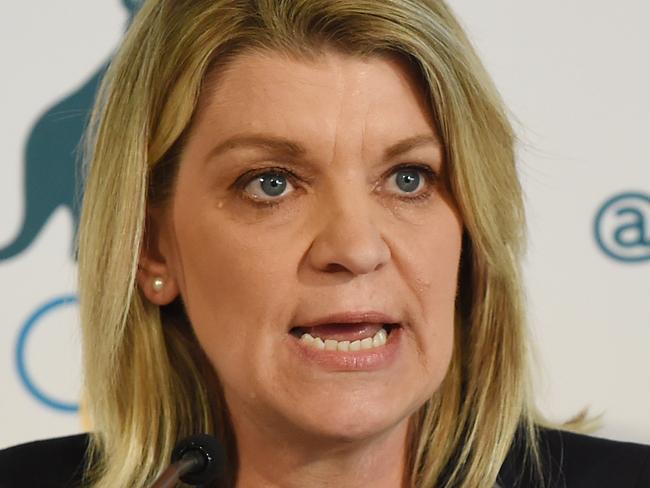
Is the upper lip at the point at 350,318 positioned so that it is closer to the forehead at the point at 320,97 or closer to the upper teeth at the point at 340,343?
the upper teeth at the point at 340,343

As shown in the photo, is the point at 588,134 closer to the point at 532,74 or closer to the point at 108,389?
the point at 532,74

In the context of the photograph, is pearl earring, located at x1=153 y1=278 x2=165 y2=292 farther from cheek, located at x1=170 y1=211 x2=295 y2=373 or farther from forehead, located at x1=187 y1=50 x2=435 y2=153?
forehead, located at x1=187 y1=50 x2=435 y2=153

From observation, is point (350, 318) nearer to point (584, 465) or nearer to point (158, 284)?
point (158, 284)

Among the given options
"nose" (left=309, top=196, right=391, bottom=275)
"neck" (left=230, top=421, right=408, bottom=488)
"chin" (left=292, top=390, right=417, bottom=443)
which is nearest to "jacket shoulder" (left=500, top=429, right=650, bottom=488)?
"neck" (left=230, top=421, right=408, bottom=488)

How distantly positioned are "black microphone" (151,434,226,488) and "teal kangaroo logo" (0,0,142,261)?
651 mm

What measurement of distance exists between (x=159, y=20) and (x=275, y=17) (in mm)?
180

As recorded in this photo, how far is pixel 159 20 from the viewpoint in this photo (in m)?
1.27

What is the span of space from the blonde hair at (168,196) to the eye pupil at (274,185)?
0.41 feet

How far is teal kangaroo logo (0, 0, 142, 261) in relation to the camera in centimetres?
167

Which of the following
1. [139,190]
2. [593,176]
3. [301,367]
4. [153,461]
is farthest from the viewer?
[593,176]

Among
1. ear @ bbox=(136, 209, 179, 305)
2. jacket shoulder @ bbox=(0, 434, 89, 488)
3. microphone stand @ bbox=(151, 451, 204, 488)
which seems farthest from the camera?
jacket shoulder @ bbox=(0, 434, 89, 488)

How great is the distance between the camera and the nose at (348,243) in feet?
3.50

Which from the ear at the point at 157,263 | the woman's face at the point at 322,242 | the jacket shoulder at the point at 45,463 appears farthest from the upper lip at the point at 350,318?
the jacket shoulder at the point at 45,463

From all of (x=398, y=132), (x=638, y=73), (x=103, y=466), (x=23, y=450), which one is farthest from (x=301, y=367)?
(x=638, y=73)
